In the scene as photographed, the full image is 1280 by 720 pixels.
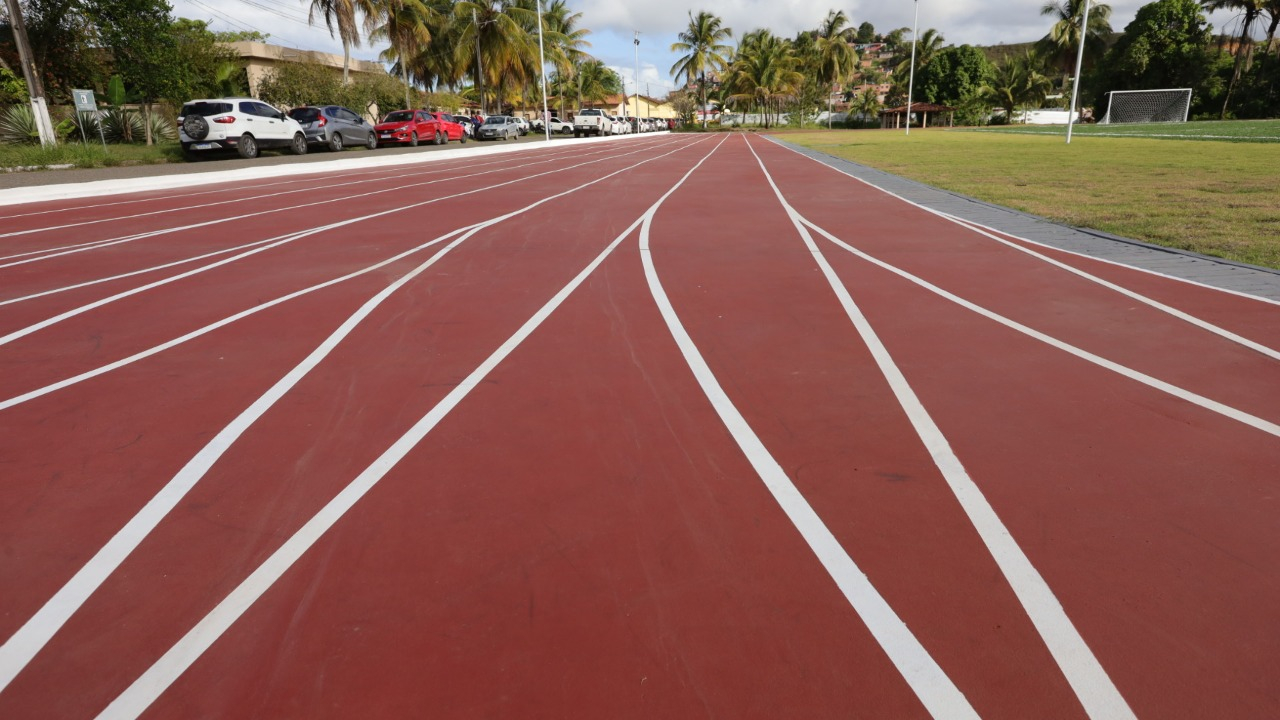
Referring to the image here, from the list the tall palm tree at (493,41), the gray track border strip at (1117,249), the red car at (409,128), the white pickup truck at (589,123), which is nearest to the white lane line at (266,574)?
the gray track border strip at (1117,249)

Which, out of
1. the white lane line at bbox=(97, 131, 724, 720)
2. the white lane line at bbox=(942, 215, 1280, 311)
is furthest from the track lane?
the white lane line at bbox=(97, 131, 724, 720)

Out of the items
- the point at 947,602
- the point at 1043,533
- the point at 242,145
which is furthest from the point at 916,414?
the point at 242,145

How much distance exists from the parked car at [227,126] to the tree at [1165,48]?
6225cm

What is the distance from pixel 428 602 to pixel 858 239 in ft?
22.9

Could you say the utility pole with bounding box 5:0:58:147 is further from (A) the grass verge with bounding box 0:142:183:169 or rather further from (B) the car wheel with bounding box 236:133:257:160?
(B) the car wheel with bounding box 236:133:257:160

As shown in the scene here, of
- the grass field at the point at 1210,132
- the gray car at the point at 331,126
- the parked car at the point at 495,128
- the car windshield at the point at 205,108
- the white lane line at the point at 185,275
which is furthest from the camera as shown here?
the parked car at the point at 495,128

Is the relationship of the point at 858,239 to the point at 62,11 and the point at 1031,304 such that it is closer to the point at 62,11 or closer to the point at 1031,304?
the point at 1031,304

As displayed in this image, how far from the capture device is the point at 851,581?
244cm

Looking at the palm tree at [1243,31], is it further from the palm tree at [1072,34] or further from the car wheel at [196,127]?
the car wheel at [196,127]

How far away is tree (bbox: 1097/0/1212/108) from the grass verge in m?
65.5

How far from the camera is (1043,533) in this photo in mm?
2678

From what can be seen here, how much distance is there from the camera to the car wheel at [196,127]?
19250 mm

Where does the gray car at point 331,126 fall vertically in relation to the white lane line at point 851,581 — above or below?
above

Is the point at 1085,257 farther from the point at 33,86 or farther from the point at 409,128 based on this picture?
the point at 409,128
